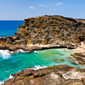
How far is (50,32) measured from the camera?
1663 inches

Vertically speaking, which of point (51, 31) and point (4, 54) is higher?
point (51, 31)

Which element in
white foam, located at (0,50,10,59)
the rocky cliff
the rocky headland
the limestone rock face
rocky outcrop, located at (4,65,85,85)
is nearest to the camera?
rocky outcrop, located at (4,65,85,85)

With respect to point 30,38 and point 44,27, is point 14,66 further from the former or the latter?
point 44,27

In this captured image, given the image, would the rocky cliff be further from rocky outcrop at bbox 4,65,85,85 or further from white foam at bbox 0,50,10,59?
rocky outcrop at bbox 4,65,85,85

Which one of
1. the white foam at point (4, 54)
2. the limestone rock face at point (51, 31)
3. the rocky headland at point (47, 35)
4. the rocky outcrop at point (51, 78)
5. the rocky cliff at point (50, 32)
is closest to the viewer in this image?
the rocky outcrop at point (51, 78)

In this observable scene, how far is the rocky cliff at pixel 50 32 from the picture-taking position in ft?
134

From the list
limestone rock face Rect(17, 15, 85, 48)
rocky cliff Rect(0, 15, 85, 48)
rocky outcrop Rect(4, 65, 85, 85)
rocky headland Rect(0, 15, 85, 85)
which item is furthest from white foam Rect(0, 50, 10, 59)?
rocky outcrop Rect(4, 65, 85, 85)

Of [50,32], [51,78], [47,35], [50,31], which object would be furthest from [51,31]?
[51,78]

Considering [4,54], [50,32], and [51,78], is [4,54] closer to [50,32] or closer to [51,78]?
[51,78]

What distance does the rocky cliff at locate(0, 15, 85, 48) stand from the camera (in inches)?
1603

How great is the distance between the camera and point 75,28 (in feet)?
146

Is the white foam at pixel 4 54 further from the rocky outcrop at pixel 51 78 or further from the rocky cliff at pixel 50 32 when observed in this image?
the rocky outcrop at pixel 51 78

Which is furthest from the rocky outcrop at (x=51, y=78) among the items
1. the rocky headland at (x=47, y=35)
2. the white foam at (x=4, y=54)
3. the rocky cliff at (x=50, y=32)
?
the rocky cliff at (x=50, y=32)

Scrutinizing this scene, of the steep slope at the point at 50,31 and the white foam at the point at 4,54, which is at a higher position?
the steep slope at the point at 50,31
